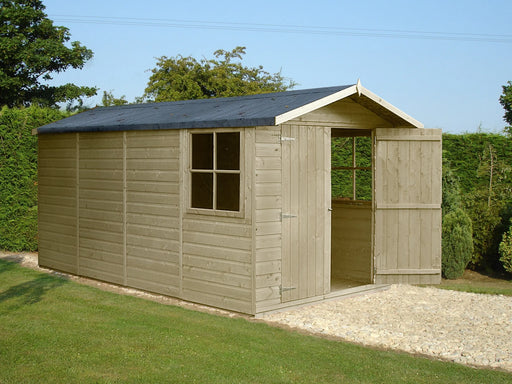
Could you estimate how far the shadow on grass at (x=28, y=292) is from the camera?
7738 millimetres

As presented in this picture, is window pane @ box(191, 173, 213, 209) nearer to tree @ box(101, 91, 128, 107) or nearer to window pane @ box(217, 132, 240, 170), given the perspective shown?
window pane @ box(217, 132, 240, 170)

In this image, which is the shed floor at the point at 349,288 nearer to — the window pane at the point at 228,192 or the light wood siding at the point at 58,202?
the window pane at the point at 228,192

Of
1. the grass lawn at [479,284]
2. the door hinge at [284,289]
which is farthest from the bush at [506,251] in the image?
the door hinge at [284,289]

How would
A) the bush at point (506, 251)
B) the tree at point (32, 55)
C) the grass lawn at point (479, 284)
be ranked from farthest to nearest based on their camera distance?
the tree at point (32, 55) < the bush at point (506, 251) < the grass lawn at point (479, 284)

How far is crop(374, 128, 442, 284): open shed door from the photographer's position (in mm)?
9227

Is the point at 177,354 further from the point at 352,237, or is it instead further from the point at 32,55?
the point at 32,55

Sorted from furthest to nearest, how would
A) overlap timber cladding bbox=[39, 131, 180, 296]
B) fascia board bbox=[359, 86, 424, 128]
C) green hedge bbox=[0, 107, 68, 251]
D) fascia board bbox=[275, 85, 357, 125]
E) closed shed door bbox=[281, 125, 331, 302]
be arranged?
1. green hedge bbox=[0, 107, 68, 251]
2. overlap timber cladding bbox=[39, 131, 180, 296]
3. fascia board bbox=[359, 86, 424, 128]
4. closed shed door bbox=[281, 125, 331, 302]
5. fascia board bbox=[275, 85, 357, 125]

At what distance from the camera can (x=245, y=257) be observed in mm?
7363

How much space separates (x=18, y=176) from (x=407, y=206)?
288 inches

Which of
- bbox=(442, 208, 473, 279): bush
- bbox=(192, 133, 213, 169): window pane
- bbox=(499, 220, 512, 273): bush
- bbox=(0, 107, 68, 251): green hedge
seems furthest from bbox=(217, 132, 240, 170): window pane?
bbox=(0, 107, 68, 251): green hedge

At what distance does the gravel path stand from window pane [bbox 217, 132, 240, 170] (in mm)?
1898

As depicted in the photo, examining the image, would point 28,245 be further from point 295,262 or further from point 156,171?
point 295,262

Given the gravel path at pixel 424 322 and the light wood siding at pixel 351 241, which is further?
the light wood siding at pixel 351 241

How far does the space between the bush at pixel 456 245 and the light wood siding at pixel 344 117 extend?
7.60 ft
